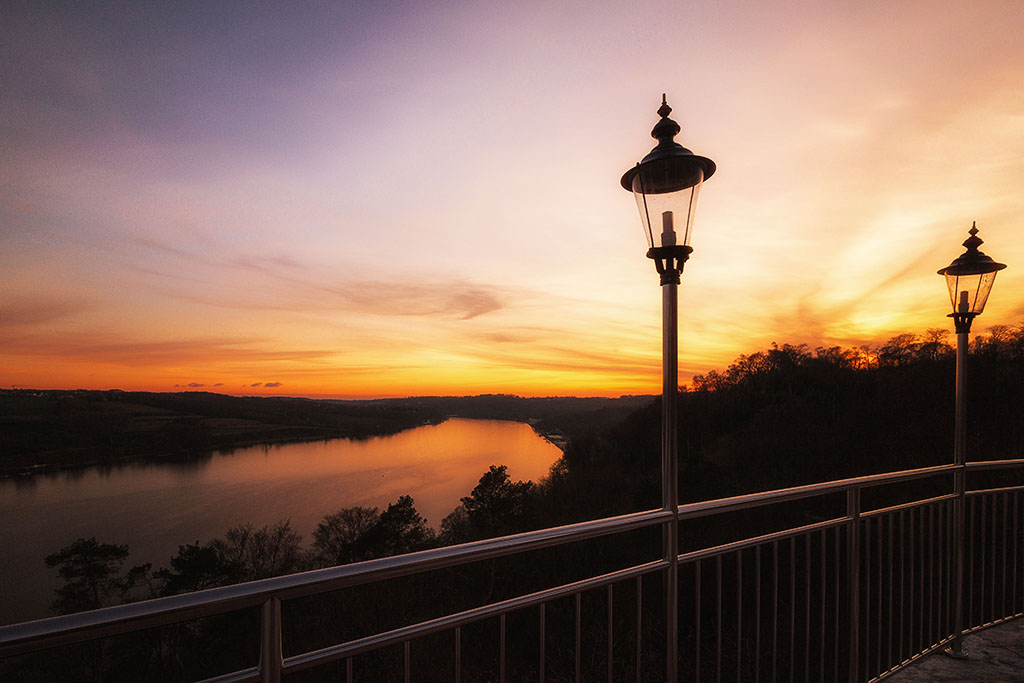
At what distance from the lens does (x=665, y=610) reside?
73.0 inches

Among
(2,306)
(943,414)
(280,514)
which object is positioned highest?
(2,306)

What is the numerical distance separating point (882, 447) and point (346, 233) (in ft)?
84.4

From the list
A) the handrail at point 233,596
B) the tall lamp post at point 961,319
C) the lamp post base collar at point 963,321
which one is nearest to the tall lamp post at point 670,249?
the handrail at point 233,596

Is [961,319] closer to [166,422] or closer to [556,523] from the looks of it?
[556,523]

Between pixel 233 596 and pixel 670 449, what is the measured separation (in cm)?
153

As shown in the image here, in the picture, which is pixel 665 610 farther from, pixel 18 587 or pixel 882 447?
pixel 18 587

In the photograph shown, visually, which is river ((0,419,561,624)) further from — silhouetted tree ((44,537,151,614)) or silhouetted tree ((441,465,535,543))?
silhouetted tree ((441,465,535,543))

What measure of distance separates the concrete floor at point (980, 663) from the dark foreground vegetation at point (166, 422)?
37783 mm

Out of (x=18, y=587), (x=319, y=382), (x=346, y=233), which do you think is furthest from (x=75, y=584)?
(x=346, y=233)

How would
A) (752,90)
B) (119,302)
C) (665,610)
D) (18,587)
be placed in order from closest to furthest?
(665,610), (752,90), (119,302), (18,587)

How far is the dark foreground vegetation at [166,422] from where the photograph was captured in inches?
1174

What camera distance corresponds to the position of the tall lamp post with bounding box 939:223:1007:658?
2.89 metres

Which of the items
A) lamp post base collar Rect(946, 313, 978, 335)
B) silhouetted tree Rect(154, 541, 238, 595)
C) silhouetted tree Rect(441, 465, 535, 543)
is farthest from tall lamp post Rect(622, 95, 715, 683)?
silhouetted tree Rect(154, 541, 238, 595)

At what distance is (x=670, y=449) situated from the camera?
186 cm
